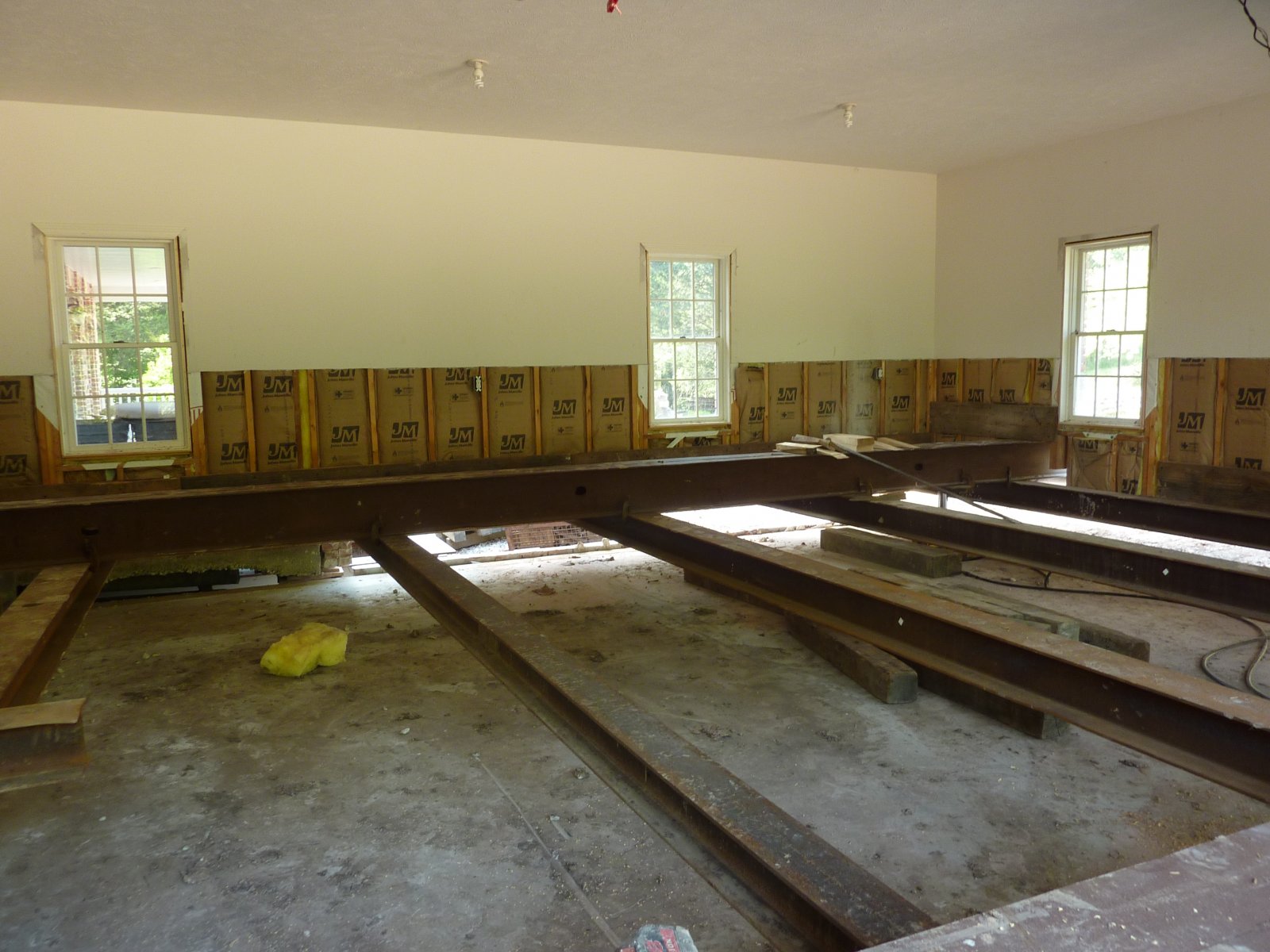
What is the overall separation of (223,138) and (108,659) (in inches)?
188

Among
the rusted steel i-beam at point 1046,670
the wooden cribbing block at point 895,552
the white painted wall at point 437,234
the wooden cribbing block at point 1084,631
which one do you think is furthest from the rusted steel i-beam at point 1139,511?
the white painted wall at point 437,234

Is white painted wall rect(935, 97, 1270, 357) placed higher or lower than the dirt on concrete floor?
higher

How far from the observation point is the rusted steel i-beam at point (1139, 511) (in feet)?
14.3

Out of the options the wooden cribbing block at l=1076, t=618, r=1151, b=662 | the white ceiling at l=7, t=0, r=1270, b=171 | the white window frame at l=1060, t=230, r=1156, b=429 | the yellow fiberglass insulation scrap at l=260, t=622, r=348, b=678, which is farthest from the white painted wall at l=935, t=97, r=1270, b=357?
the yellow fiberglass insulation scrap at l=260, t=622, r=348, b=678

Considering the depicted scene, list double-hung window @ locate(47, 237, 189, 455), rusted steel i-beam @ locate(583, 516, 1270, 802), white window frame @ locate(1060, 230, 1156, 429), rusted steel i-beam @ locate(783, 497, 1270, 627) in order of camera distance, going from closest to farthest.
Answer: rusted steel i-beam @ locate(583, 516, 1270, 802) → rusted steel i-beam @ locate(783, 497, 1270, 627) → double-hung window @ locate(47, 237, 189, 455) → white window frame @ locate(1060, 230, 1156, 429)

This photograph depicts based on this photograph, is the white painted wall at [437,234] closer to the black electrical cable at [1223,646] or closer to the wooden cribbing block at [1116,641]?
the black electrical cable at [1223,646]

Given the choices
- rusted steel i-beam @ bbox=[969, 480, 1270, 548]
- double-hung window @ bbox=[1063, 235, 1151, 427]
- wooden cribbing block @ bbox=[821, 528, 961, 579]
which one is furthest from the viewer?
double-hung window @ bbox=[1063, 235, 1151, 427]

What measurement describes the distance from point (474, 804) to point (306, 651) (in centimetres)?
173

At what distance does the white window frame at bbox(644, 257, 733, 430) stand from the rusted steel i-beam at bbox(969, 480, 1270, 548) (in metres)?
3.93

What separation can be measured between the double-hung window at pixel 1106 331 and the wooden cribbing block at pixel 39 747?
8.64m

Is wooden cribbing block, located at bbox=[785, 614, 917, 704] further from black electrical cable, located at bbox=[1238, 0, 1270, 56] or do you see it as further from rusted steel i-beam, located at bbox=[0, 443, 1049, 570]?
black electrical cable, located at bbox=[1238, 0, 1270, 56]

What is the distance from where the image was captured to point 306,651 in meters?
4.54

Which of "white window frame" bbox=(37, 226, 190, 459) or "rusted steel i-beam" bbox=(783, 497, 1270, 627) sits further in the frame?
"white window frame" bbox=(37, 226, 190, 459)

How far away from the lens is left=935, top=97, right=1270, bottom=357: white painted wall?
7508 millimetres
